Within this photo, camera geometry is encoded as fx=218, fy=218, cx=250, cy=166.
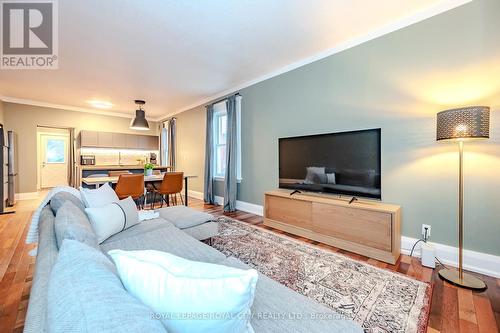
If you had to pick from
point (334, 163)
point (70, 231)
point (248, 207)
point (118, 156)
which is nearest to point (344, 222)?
point (334, 163)

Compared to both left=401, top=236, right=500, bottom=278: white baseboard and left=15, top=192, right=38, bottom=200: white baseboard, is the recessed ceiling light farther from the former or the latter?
left=401, top=236, right=500, bottom=278: white baseboard

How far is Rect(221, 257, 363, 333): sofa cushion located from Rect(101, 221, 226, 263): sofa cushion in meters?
0.49

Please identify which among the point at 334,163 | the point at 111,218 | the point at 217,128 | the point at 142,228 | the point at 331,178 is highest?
the point at 217,128

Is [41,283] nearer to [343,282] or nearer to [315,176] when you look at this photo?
[343,282]

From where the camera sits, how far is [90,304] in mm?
490

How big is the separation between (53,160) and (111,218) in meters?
8.81

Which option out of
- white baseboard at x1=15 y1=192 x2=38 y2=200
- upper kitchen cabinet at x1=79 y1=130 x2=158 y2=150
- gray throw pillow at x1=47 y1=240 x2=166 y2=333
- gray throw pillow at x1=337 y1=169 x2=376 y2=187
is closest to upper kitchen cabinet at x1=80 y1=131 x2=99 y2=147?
upper kitchen cabinet at x1=79 y1=130 x2=158 y2=150

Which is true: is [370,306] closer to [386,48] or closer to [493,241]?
[493,241]

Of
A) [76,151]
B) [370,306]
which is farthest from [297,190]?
[76,151]

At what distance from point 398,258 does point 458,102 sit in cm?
172

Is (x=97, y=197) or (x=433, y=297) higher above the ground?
(x=97, y=197)

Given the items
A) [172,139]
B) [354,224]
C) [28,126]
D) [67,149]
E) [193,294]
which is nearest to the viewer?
[193,294]

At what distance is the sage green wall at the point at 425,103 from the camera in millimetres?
2043

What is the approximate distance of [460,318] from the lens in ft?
4.93
